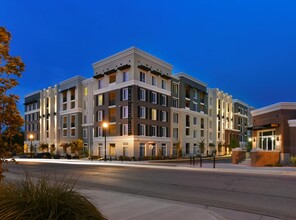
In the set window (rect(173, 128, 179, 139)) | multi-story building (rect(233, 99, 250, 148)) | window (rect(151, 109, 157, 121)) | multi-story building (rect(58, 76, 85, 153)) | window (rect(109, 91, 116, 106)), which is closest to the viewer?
window (rect(109, 91, 116, 106))

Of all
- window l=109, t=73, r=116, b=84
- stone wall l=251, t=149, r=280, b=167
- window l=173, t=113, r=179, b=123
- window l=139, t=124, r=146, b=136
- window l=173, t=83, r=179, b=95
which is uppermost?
window l=109, t=73, r=116, b=84

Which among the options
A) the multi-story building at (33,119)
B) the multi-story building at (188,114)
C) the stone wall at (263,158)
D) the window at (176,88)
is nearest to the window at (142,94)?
the multi-story building at (188,114)

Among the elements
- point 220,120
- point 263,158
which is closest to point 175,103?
point 220,120

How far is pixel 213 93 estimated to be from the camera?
75375mm

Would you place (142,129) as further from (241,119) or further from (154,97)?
(241,119)

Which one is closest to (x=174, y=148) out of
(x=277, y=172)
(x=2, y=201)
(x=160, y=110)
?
(x=160, y=110)

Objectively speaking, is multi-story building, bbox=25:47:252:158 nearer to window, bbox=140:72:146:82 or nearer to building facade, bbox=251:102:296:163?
window, bbox=140:72:146:82

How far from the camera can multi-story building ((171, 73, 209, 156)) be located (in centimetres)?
5819

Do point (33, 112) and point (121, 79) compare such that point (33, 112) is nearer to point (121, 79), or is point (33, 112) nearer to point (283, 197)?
point (121, 79)

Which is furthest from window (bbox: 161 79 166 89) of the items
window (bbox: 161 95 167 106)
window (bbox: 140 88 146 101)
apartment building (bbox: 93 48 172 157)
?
window (bbox: 140 88 146 101)

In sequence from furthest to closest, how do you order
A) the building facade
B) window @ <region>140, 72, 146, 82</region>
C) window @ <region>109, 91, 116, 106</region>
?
window @ <region>109, 91, 116, 106</region> → window @ <region>140, 72, 146, 82</region> → the building facade

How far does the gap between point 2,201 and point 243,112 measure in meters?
96.7

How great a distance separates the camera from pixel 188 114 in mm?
61625

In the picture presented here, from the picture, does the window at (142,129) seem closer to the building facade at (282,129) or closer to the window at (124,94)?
the window at (124,94)
